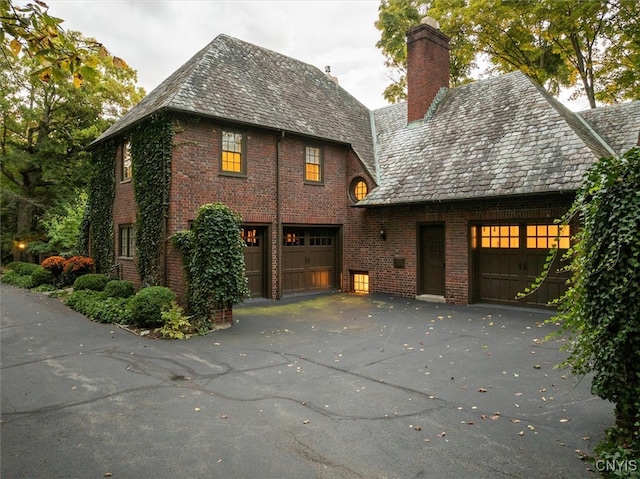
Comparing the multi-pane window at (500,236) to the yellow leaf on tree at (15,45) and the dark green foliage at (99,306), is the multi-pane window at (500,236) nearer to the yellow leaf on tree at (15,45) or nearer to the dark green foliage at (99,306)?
the dark green foliage at (99,306)

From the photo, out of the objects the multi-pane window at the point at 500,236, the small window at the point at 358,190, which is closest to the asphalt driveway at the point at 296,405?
the multi-pane window at the point at 500,236

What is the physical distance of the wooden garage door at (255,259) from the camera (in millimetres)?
12891

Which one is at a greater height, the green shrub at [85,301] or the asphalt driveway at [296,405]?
the green shrub at [85,301]

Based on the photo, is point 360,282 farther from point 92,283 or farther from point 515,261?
point 92,283

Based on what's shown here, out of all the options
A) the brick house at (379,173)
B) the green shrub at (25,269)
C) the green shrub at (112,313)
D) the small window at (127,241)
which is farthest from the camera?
the green shrub at (25,269)

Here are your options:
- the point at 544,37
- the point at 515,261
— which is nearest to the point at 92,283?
the point at 515,261

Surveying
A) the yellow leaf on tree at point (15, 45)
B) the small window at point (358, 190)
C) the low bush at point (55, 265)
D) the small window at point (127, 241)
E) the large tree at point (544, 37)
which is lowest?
the low bush at point (55, 265)

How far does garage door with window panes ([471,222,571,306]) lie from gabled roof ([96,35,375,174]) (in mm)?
5005

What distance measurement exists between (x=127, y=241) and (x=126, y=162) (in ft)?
8.59

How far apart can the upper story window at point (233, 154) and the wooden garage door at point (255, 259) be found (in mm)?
1829

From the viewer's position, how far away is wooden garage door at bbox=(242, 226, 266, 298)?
12.9 m

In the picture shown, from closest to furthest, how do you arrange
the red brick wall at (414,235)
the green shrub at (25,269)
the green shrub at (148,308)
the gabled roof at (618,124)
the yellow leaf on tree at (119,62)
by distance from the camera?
the yellow leaf on tree at (119,62) → the green shrub at (148,308) → the red brick wall at (414,235) → the gabled roof at (618,124) → the green shrub at (25,269)

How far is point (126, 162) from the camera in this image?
13.7 meters

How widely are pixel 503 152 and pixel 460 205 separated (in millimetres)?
1895
